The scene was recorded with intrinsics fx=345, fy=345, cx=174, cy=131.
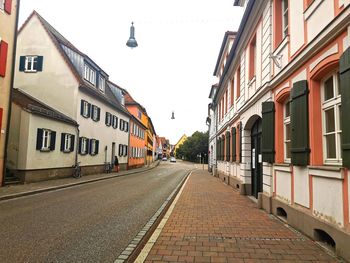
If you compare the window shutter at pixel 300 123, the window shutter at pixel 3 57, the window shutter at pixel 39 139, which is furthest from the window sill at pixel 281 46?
the window shutter at pixel 39 139

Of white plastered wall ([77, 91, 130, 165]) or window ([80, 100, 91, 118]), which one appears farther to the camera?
white plastered wall ([77, 91, 130, 165])

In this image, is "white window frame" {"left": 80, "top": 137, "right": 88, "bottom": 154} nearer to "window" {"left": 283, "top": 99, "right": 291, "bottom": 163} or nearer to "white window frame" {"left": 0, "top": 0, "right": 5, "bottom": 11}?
"white window frame" {"left": 0, "top": 0, "right": 5, "bottom": 11}

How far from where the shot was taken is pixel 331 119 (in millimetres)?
6312

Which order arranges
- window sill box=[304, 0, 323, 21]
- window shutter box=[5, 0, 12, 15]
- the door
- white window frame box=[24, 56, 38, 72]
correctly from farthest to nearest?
white window frame box=[24, 56, 38, 72]
window shutter box=[5, 0, 12, 15]
the door
window sill box=[304, 0, 323, 21]

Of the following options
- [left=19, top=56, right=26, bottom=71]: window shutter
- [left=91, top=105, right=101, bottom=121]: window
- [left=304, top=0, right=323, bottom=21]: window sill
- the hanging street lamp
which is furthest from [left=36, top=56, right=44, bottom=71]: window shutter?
[left=304, top=0, right=323, bottom=21]: window sill

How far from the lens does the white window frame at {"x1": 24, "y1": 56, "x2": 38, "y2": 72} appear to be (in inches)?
952

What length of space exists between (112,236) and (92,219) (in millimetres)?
2025

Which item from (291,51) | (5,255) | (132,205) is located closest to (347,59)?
(291,51)

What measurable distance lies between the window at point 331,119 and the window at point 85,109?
20.7 meters

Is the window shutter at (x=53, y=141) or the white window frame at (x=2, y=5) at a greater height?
the white window frame at (x=2, y=5)

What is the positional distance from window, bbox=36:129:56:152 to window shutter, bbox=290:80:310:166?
15025 millimetres

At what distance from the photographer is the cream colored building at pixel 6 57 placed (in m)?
16.0

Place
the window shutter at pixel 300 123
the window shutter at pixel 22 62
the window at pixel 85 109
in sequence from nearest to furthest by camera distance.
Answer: the window shutter at pixel 300 123
the window shutter at pixel 22 62
the window at pixel 85 109

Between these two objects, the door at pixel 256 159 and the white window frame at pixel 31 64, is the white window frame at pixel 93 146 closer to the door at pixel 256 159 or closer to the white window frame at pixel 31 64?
the white window frame at pixel 31 64
